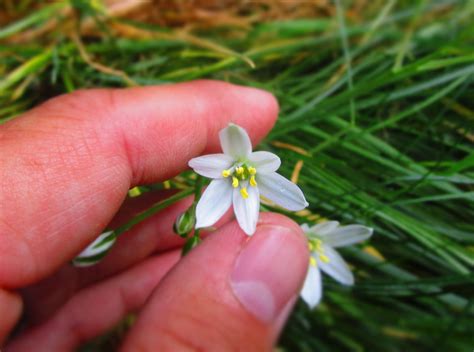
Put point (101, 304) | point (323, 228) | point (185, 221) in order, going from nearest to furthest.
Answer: point (185, 221) < point (323, 228) < point (101, 304)

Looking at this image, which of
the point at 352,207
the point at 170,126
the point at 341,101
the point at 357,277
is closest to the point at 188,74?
the point at 170,126

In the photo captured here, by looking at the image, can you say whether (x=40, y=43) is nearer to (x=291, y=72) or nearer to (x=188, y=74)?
(x=188, y=74)

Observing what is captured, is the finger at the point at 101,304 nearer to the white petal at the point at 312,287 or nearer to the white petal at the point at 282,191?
the white petal at the point at 312,287

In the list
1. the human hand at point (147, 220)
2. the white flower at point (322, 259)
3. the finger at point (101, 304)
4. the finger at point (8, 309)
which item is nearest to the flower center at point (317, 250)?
the white flower at point (322, 259)

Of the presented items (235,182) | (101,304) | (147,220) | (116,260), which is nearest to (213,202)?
(235,182)

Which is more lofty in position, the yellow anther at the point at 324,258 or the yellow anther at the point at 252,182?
the yellow anther at the point at 252,182

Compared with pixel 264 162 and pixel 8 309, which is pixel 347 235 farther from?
pixel 8 309

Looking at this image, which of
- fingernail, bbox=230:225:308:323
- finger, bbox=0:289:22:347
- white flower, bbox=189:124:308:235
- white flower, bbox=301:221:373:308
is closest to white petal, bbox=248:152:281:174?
white flower, bbox=189:124:308:235
